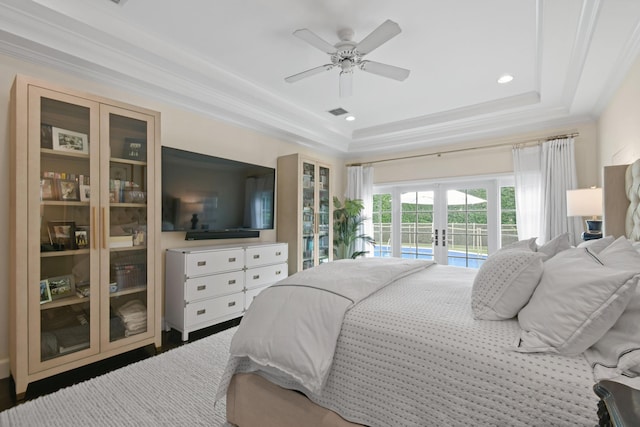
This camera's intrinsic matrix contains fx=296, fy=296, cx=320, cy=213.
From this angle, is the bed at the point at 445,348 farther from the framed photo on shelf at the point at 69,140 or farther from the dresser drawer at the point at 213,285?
the framed photo on shelf at the point at 69,140

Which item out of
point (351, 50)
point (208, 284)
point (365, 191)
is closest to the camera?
point (351, 50)

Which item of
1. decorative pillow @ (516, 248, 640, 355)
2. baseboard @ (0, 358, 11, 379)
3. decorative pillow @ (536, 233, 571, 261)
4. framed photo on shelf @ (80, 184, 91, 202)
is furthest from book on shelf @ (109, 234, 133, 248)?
decorative pillow @ (536, 233, 571, 261)

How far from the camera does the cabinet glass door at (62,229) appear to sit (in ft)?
6.62

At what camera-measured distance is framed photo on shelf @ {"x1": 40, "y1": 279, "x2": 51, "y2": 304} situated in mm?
2080

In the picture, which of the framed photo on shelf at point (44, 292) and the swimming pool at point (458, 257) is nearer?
the framed photo on shelf at point (44, 292)

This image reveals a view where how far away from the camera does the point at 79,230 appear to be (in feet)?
7.42

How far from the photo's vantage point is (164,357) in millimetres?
2469

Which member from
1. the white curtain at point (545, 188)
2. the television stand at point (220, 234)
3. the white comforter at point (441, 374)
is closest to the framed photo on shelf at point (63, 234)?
the television stand at point (220, 234)

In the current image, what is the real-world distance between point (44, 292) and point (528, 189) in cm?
514

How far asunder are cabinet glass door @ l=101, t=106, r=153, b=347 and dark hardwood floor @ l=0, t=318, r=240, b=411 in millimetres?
180

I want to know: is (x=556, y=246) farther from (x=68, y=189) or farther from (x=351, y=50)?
(x=68, y=189)

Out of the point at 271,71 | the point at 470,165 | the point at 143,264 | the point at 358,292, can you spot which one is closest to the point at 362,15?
the point at 271,71

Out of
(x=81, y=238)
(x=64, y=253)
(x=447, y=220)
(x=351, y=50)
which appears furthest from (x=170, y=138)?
(x=447, y=220)

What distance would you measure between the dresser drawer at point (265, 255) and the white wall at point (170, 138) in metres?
0.43
